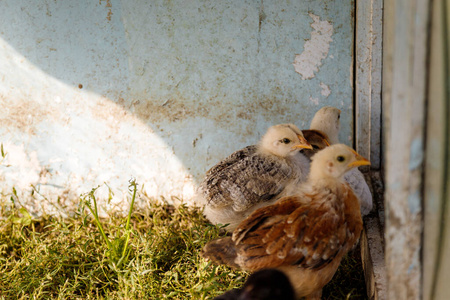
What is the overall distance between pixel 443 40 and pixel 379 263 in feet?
5.08

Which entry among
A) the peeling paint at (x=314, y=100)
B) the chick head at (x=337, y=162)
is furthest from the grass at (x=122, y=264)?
the peeling paint at (x=314, y=100)

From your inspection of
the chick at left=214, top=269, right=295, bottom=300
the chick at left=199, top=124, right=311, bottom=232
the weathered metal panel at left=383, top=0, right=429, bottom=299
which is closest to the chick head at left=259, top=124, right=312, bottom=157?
the chick at left=199, top=124, right=311, bottom=232

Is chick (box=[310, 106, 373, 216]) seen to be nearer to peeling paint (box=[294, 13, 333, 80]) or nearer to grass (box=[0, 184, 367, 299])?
peeling paint (box=[294, 13, 333, 80])

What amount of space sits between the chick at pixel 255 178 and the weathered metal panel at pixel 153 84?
0.53 metres

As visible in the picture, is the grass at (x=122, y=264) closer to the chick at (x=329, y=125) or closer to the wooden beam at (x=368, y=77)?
the chick at (x=329, y=125)

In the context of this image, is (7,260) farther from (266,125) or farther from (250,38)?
(250,38)

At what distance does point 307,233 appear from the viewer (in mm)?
2465

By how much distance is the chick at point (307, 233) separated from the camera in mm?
2445

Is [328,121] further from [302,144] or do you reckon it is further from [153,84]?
[153,84]

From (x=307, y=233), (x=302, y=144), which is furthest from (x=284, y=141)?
(x=307, y=233)

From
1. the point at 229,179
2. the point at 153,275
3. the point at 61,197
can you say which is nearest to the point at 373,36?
the point at 229,179

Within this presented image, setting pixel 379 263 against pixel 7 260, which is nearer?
pixel 379 263

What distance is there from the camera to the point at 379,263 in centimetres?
268

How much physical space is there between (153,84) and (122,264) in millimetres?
1425
